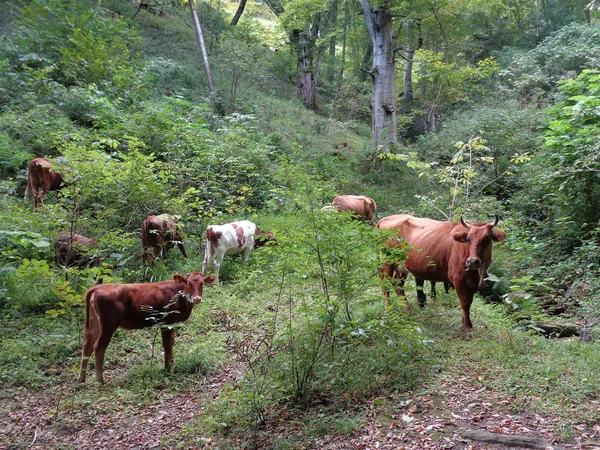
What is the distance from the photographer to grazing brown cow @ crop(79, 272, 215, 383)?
5555 mm

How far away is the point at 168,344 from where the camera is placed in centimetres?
581

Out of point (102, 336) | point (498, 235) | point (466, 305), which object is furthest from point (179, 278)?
point (498, 235)

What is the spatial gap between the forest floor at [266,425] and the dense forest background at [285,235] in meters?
0.05

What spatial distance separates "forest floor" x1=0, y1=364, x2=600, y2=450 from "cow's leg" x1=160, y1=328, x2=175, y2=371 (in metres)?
0.49

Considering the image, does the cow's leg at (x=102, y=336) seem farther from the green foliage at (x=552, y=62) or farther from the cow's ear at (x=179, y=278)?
the green foliage at (x=552, y=62)

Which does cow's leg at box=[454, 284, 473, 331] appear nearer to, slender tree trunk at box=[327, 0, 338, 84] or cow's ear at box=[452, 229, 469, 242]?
cow's ear at box=[452, 229, 469, 242]

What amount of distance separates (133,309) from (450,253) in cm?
463

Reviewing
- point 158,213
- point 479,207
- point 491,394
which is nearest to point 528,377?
point 491,394

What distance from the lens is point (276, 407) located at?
4812 mm

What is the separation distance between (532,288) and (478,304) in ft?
3.87

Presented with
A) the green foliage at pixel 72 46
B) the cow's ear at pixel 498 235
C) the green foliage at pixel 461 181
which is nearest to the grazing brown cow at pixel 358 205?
the green foliage at pixel 461 181

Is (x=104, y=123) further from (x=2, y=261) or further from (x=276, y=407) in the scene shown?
(x=276, y=407)

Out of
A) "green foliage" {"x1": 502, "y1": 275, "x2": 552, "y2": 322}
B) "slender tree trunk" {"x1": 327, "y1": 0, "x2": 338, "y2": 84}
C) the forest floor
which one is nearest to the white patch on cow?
the forest floor

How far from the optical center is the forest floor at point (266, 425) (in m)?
3.91
